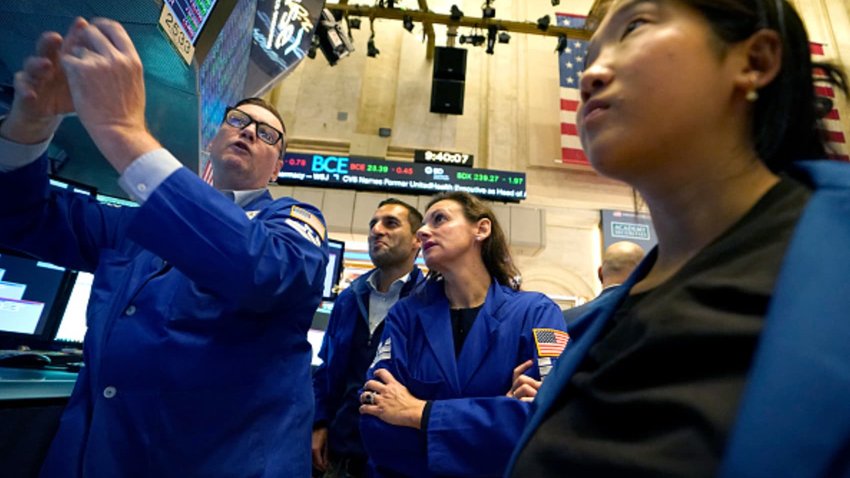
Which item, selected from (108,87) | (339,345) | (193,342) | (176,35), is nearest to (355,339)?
(339,345)

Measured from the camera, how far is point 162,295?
1.12m

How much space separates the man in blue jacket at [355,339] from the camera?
6.87 feet

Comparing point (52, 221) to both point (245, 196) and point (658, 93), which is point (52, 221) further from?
point (658, 93)

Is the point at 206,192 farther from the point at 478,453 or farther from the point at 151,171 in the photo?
the point at 478,453

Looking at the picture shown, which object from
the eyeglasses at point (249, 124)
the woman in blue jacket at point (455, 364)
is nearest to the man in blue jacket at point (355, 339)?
the woman in blue jacket at point (455, 364)

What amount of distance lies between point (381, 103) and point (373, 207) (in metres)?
2.68

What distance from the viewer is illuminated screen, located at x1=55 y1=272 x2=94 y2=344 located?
6.11ft

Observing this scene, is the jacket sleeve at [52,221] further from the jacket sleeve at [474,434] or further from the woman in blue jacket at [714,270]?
the woman in blue jacket at [714,270]

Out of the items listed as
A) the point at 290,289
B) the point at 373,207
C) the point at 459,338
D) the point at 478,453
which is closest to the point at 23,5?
the point at 290,289

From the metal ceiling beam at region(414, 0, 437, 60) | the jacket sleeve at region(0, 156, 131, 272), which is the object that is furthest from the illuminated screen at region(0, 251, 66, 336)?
the metal ceiling beam at region(414, 0, 437, 60)

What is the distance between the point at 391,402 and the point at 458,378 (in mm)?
231

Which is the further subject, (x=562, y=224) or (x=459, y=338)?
(x=562, y=224)

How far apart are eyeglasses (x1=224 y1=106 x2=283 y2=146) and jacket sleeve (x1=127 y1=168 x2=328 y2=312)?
0.67 meters

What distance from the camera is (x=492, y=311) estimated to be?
1600 mm
